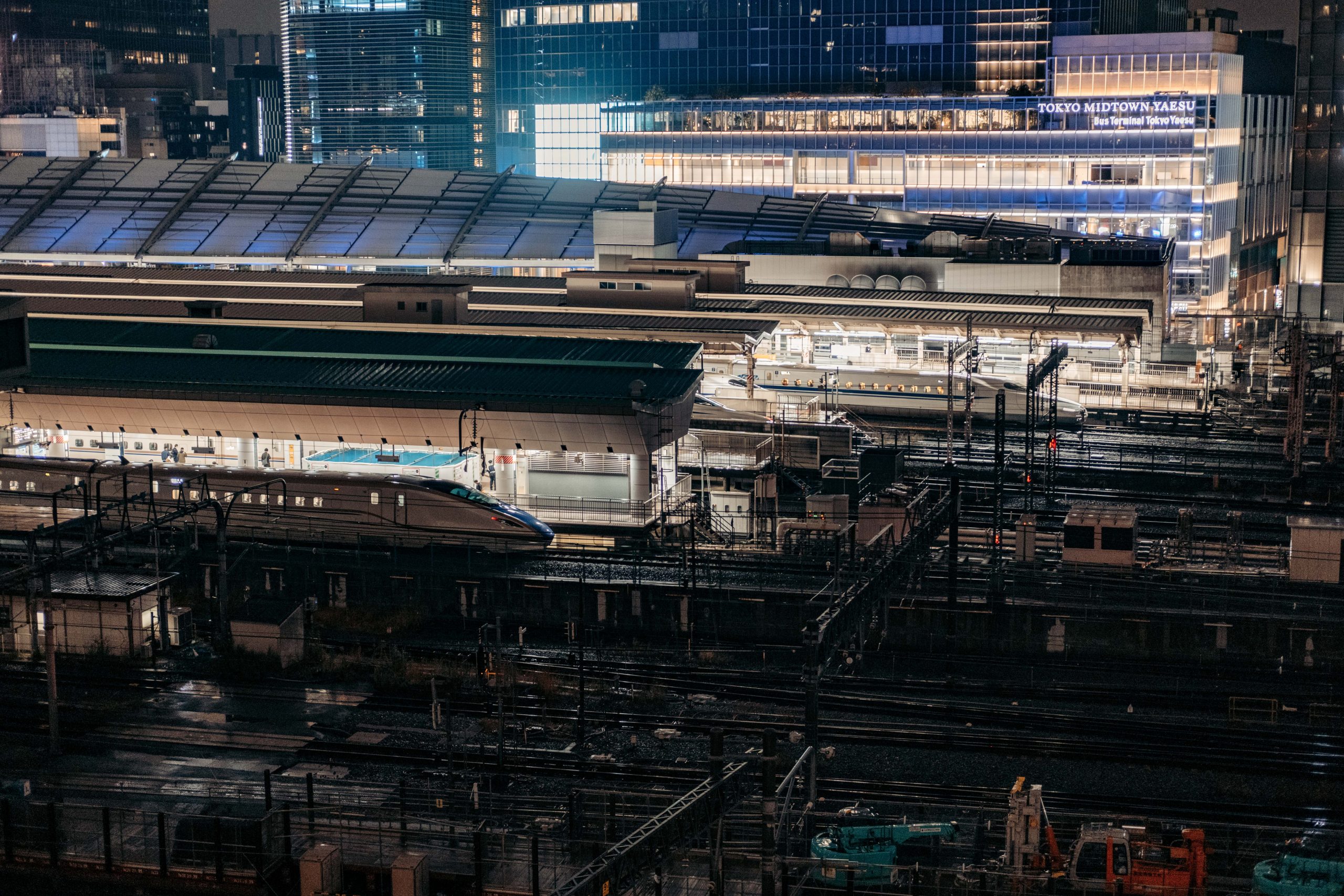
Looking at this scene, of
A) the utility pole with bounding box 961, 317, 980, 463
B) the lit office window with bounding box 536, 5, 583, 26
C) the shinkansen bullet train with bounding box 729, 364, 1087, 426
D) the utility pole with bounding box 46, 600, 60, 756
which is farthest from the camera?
the lit office window with bounding box 536, 5, 583, 26

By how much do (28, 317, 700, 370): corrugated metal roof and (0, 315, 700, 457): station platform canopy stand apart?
0.32 ft

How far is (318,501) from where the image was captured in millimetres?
47250

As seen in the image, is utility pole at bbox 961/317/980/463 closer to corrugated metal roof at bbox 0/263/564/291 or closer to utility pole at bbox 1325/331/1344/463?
utility pole at bbox 1325/331/1344/463

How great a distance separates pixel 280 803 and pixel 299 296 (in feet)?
160

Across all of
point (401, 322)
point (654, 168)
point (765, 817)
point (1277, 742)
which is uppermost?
point (654, 168)

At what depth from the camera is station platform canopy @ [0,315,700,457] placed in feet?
159

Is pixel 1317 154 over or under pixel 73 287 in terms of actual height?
over

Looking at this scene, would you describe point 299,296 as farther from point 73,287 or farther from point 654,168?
point 654,168

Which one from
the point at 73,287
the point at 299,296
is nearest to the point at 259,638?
the point at 299,296

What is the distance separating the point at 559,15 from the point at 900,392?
8377cm

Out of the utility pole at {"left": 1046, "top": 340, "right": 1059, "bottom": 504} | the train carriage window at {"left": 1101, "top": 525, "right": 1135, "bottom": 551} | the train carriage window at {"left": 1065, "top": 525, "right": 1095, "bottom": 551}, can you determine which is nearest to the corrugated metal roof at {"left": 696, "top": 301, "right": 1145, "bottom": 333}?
the utility pole at {"left": 1046, "top": 340, "right": 1059, "bottom": 504}

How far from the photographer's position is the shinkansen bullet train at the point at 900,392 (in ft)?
219

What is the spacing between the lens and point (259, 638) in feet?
122

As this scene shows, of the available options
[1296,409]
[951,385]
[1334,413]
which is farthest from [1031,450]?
[1334,413]
